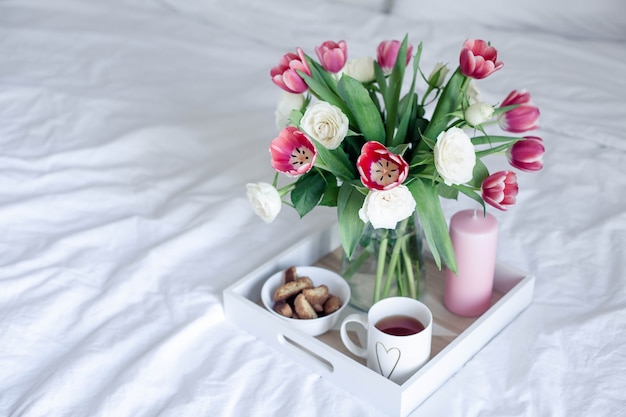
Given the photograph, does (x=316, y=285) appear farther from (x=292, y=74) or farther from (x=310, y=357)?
(x=292, y=74)

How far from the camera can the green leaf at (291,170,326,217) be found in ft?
3.72

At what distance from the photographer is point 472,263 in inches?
47.3

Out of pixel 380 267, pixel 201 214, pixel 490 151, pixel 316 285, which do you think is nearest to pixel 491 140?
pixel 490 151

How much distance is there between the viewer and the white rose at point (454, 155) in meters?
1.00

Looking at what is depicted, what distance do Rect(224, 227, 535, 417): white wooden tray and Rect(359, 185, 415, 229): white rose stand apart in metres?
0.20

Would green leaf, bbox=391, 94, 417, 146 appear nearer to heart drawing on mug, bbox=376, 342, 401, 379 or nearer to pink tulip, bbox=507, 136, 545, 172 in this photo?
pink tulip, bbox=507, 136, 545, 172

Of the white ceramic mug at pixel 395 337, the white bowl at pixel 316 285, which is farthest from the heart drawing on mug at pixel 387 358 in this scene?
the white bowl at pixel 316 285

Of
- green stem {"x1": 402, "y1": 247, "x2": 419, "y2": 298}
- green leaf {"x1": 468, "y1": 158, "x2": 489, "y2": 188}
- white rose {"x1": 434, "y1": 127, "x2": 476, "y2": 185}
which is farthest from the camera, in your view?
green stem {"x1": 402, "y1": 247, "x2": 419, "y2": 298}

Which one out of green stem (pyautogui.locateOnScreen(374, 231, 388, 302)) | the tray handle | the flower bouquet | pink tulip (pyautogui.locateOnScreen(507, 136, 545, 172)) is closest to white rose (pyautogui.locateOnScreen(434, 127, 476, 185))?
the flower bouquet

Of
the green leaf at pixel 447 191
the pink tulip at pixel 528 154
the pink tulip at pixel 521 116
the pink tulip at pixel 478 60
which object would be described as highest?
the pink tulip at pixel 478 60

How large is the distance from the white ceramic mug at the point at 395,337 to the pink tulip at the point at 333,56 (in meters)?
0.33

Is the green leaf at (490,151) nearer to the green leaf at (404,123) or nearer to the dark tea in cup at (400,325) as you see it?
the green leaf at (404,123)

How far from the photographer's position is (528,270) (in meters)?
1.34

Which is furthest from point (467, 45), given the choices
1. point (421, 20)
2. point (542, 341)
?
point (421, 20)
